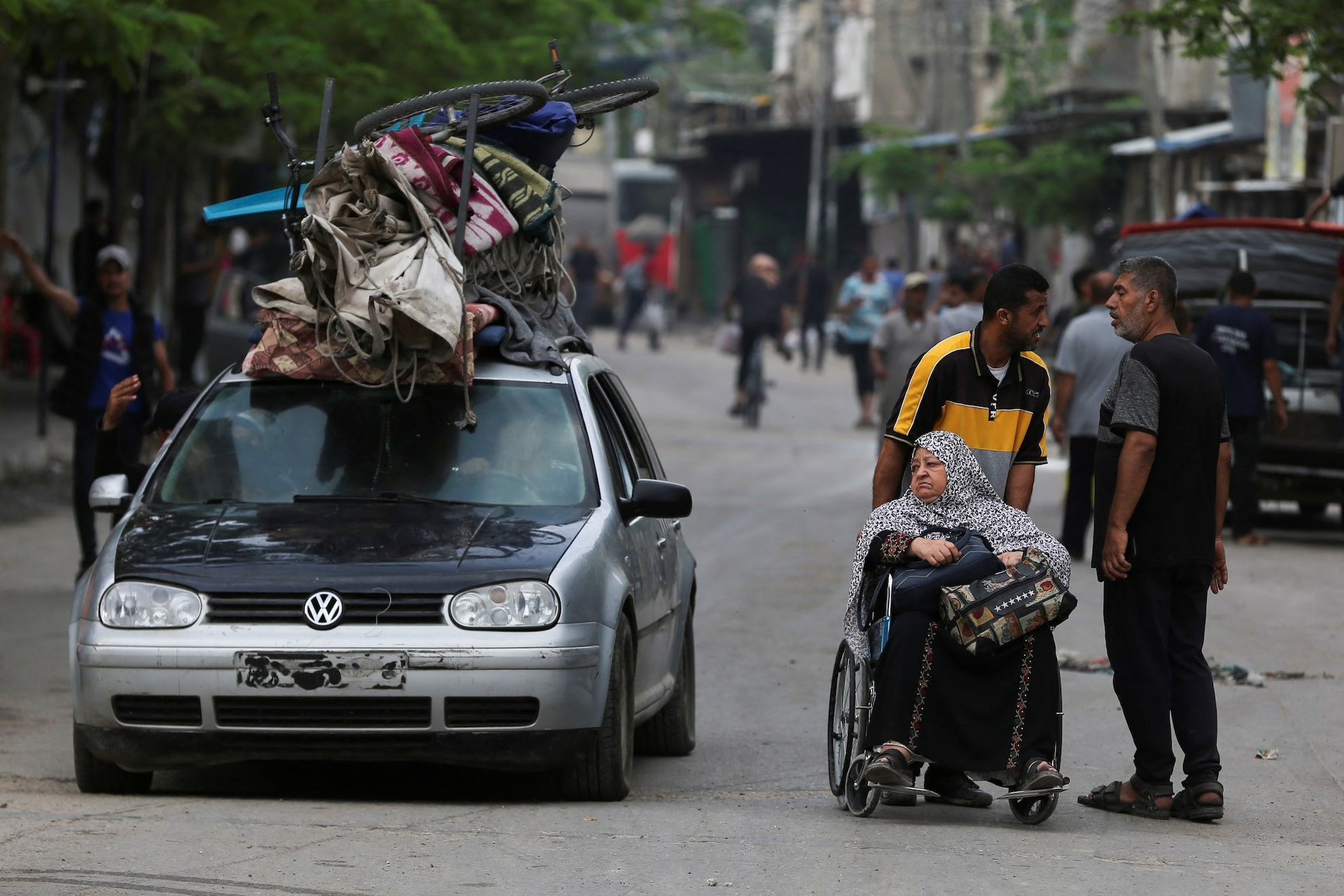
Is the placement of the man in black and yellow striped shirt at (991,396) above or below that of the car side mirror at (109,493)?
above

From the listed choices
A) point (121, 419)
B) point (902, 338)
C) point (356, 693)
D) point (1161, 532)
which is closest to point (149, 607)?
point (356, 693)

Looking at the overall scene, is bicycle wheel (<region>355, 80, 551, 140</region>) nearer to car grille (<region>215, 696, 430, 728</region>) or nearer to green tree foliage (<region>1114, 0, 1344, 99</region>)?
car grille (<region>215, 696, 430, 728</region>)

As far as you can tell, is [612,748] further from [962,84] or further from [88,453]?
[962,84]

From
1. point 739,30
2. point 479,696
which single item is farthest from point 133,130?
point 479,696

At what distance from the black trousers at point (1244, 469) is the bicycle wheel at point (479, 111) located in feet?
25.0

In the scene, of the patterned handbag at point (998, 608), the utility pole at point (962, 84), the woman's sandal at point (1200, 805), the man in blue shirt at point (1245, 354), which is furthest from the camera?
the utility pole at point (962, 84)

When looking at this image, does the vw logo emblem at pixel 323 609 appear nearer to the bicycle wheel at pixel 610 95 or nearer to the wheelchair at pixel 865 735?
the wheelchair at pixel 865 735

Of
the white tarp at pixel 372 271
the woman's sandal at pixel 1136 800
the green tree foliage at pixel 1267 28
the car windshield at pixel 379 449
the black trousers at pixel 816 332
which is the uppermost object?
the green tree foliage at pixel 1267 28

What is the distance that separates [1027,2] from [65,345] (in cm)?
2056

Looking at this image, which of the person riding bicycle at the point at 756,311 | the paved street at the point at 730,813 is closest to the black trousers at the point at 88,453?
the paved street at the point at 730,813

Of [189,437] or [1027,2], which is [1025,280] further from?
[1027,2]

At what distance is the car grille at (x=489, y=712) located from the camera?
6.32 m

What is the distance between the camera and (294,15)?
16000mm

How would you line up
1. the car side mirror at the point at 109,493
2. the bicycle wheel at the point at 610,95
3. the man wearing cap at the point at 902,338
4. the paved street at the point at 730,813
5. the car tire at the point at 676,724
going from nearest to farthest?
the paved street at the point at 730,813, the car side mirror at the point at 109,493, the car tire at the point at 676,724, the bicycle wheel at the point at 610,95, the man wearing cap at the point at 902,338
